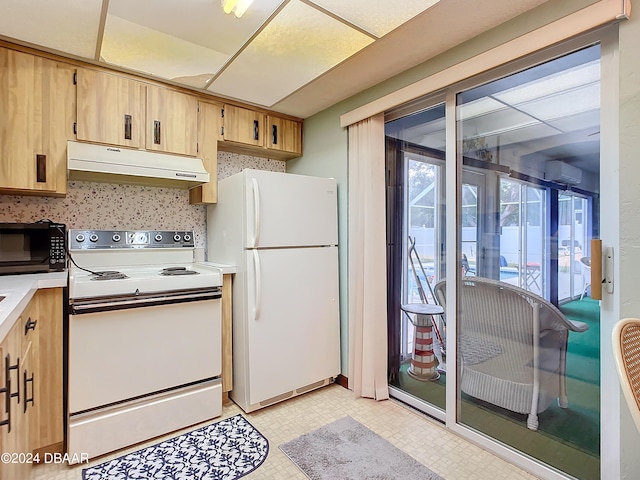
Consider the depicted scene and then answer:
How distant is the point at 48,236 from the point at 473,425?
280cm

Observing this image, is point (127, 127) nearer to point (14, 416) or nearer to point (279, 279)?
point (279, 279)

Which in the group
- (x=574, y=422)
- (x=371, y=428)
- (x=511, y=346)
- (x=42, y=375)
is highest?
(x=511, y=346)

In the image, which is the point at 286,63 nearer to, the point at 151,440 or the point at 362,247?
the point at 362,247

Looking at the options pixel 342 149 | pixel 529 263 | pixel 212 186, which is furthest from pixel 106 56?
pixel 529 263

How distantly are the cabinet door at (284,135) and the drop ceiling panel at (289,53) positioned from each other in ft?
1.23

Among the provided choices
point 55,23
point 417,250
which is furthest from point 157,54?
point 417,250

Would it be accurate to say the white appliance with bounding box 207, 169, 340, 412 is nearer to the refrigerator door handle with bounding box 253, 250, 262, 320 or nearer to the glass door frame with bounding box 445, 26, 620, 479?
the refrigerator door handle with bounding box 253, 250, 262, 320

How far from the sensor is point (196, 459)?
1.86m

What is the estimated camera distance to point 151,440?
2045mm

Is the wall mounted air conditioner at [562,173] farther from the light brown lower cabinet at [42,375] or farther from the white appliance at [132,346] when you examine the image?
the light brown lower cabinet at [42,375]

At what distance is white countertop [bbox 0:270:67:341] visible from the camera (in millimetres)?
1067

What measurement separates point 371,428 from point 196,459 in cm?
106

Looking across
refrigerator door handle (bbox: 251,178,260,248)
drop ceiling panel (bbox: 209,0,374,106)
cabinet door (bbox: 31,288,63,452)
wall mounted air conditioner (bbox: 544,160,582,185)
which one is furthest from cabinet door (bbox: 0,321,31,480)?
wall mounted air conditioner (bbox: 544,160,582,185)

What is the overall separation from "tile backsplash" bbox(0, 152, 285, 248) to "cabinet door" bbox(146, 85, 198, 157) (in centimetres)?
42
